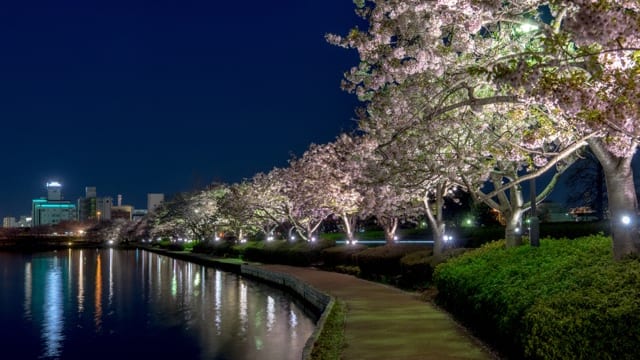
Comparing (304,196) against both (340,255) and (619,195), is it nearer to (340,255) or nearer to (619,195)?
(340,255)

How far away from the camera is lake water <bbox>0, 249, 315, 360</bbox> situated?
64.2 feet

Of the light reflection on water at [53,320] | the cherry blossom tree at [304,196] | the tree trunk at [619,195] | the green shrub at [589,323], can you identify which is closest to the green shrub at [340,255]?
the cherry blossom tree at [304,196]

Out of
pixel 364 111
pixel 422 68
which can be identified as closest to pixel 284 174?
pixel 364 111

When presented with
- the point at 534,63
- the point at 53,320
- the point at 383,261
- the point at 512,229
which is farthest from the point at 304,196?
the point at 534,63

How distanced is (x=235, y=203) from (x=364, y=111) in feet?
120

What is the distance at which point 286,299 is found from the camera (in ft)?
98.0

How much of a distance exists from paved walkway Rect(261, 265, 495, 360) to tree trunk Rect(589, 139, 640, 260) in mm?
3393

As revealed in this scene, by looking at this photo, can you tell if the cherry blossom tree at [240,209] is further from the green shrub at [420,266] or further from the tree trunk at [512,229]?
the tree trunk at [512,229]

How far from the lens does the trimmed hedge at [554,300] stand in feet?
26.4

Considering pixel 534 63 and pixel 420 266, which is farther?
pixel 420 266

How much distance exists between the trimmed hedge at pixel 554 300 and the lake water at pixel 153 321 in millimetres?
5496

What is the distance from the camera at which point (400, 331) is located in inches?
576

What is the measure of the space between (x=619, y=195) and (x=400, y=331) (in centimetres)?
543

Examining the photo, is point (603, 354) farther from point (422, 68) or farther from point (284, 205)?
point (284, 205)
